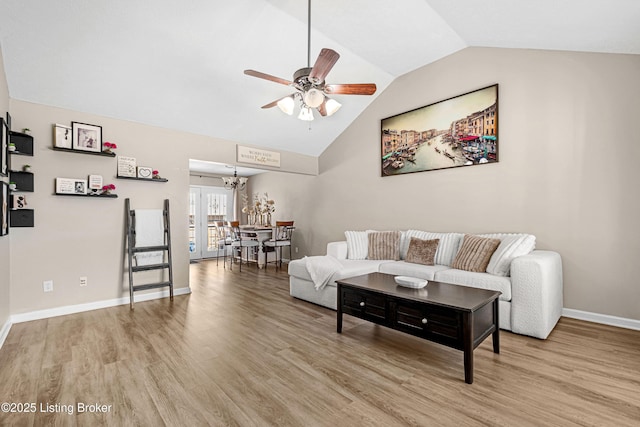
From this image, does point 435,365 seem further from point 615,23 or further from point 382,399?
point 615,23

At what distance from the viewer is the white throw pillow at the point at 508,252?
10.3ft

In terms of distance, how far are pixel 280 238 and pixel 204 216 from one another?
3196mm

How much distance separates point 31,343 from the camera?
2.71 metres

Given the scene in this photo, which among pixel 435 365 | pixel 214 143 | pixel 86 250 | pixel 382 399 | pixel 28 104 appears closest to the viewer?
pixel 382 399

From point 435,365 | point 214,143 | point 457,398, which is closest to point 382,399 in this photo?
point 457,398

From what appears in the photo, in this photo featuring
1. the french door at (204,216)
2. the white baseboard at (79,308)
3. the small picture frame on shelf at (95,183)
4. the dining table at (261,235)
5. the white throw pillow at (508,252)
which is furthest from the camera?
the french door at (204,216)

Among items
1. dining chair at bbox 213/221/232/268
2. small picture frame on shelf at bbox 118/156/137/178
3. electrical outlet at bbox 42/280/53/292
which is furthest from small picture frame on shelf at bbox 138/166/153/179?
dining chair at bbox 213/221/232/268

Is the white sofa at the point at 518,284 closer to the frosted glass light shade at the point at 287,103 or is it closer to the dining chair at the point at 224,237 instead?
the frosted glass light shade at the point at 287,103

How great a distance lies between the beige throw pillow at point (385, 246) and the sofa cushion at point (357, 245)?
0.10 m

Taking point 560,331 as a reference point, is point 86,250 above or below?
above

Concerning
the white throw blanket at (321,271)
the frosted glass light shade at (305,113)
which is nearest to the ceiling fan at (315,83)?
the frosted glass light shade at (305,113)

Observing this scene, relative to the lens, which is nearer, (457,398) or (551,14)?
(457,398)

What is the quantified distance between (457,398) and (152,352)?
2.41 metres

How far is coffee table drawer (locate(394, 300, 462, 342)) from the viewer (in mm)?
2133
